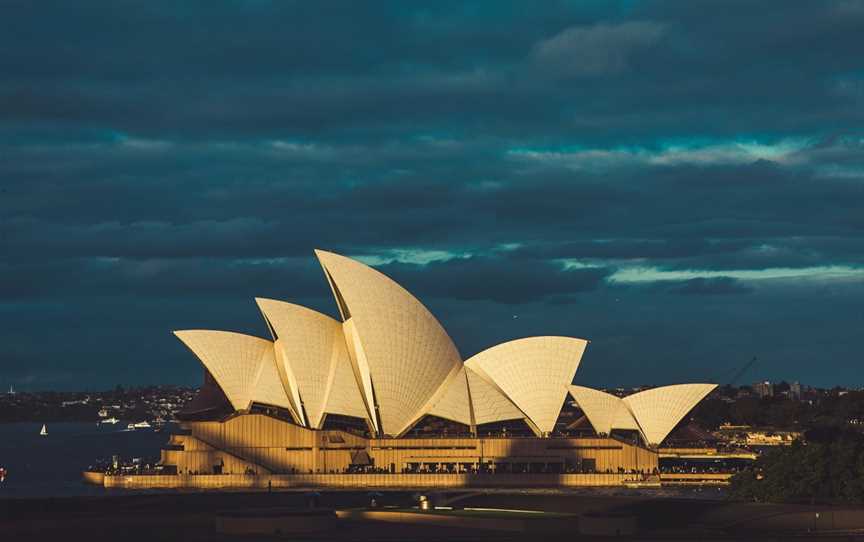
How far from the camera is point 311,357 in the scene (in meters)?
95.1

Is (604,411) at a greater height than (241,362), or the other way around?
(241,362)

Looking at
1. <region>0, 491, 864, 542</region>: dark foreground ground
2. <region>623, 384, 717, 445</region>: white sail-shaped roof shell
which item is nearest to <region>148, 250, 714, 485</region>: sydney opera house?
<region>623, 384, 717, 445</region>: white sail-shaped roof shell

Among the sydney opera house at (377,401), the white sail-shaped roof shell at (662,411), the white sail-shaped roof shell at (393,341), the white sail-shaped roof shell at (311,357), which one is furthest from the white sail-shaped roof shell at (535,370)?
the white sail-shaped roof shell at (311,357)

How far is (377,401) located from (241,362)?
32.3 feet

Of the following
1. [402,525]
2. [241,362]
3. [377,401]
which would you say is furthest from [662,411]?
[402,525]

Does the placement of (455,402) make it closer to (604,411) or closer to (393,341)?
(393,341)

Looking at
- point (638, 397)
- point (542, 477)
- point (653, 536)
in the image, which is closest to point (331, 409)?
point (542, 477)

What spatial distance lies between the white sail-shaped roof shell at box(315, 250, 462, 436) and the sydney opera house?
92mm

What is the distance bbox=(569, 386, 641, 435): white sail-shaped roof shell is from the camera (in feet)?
331

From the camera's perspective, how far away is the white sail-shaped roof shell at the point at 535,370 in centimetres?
9981

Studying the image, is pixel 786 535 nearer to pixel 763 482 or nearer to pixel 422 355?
pixel 763 482

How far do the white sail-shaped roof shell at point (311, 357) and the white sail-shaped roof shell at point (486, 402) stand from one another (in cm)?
810

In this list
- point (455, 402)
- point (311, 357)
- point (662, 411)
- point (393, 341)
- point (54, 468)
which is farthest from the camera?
point (54, 468)

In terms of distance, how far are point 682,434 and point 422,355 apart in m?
Result: 24.2
